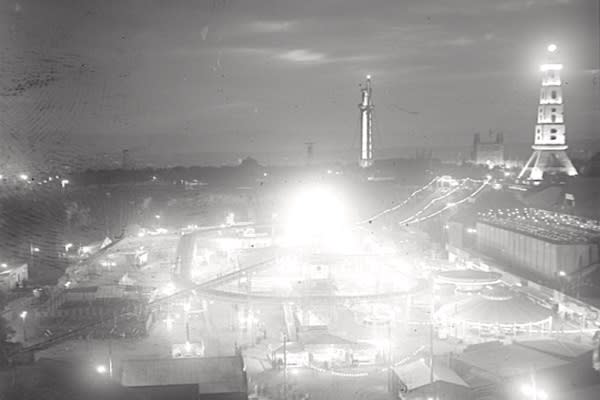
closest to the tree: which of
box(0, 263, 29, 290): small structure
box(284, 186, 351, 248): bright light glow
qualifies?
box(0, 263, 29, 290): small structure

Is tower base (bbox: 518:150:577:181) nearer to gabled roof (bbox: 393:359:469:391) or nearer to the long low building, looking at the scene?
the long low building

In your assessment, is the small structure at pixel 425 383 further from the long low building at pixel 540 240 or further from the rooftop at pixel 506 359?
the long low building at pixel 540 240

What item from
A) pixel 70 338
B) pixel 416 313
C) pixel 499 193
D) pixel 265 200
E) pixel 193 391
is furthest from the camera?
pixel 265 200

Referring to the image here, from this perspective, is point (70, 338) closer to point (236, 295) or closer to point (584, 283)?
point (236, 295)

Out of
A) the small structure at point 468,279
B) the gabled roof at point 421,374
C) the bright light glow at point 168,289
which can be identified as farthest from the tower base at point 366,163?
the gabled roof at point 421,374

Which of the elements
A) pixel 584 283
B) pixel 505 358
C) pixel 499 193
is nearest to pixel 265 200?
pixel 499 193

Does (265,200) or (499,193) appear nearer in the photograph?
(499,193)

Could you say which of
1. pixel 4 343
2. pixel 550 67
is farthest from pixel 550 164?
pixel 4 343
